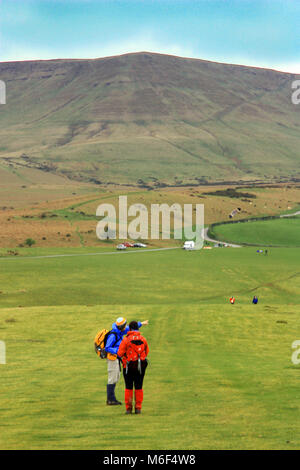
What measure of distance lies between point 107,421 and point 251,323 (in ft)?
84.8

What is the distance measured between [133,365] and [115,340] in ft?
3.88

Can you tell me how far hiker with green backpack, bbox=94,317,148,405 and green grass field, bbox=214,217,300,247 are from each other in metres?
113

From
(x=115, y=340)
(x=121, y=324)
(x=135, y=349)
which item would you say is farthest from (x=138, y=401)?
(x=121, y=324)

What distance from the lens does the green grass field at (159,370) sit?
12.3 metres

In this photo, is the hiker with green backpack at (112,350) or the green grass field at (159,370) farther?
the hiker with green backpack at (112,350)

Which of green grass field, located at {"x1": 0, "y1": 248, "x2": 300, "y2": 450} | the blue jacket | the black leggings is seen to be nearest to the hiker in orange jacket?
the black leggings

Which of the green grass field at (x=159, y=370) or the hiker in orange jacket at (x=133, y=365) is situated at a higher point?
the hiker in orange jacket at (x=133, y=365)

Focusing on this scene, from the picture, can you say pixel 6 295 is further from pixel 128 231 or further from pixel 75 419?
pixel 128 231

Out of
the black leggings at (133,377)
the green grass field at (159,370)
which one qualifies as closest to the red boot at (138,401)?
the black leggings at (133,377)

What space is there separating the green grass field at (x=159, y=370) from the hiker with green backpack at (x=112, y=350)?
1.86 ft

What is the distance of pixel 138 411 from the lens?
46.8 feet

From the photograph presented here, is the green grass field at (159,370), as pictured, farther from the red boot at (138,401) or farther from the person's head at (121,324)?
the person's head at (121,324)

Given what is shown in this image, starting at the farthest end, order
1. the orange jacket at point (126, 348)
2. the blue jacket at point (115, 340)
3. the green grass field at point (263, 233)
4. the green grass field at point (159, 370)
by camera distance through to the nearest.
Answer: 1. the green grass field at point (263, 233)
2. the blue jacket at point (115, 340)
3. the orange jacket at point (126, 348)
4. the green grass field at point (159, 370)

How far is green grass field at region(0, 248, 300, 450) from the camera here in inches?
483
